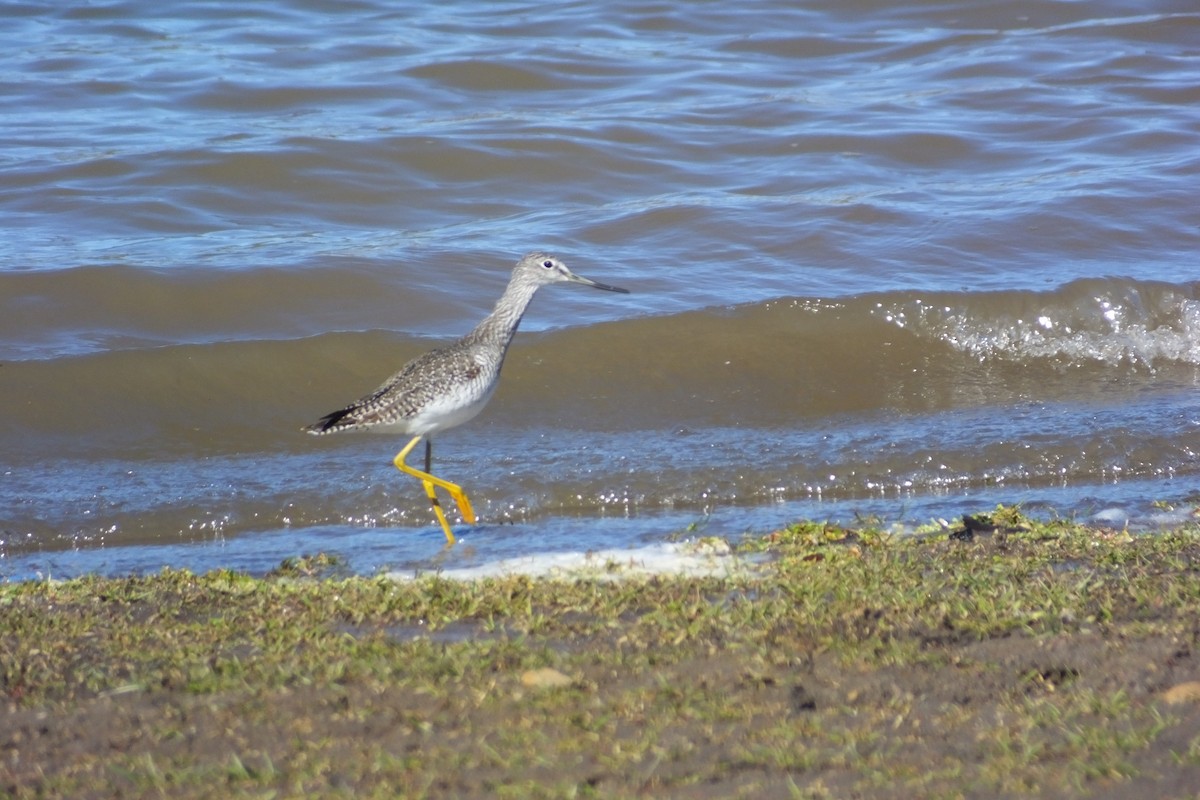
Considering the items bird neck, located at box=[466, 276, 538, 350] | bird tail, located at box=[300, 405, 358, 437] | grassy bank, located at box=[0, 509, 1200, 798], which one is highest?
bird neck, located at box=[466, 276, 538, 350]

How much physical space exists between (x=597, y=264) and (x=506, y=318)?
10.1ft

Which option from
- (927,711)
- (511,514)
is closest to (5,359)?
(511,514)

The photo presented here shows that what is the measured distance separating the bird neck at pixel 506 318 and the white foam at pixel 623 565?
170 cm

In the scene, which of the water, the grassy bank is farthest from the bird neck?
the grassy bank

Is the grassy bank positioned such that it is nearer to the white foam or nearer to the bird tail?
the white foam

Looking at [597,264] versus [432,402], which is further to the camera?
[597,264]

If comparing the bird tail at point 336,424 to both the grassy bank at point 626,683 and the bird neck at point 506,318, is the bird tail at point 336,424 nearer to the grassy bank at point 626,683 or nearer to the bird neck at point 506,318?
the bird neck at point 506,318

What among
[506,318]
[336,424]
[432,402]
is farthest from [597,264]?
[336,424]

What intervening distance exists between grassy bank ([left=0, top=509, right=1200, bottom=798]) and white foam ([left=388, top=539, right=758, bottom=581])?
17cm

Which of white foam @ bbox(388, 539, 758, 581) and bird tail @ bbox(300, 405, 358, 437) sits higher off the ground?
bird tail @ bbox(300, 405, 358, 437)

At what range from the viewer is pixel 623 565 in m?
4.79

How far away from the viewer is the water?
6.51 meters

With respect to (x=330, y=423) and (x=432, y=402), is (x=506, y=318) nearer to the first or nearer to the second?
(x=432, y=402)

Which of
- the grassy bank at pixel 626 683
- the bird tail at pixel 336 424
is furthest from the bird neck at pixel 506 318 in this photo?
the grassy bank at pixel 626 683
